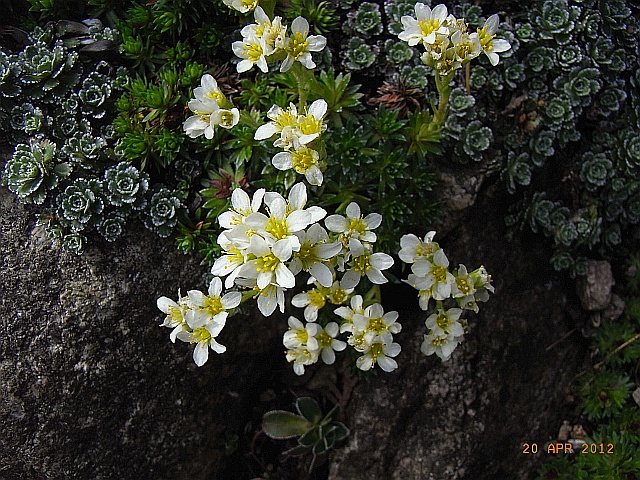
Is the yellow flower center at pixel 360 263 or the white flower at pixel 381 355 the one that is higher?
the yellow flower center at pixel 360 263

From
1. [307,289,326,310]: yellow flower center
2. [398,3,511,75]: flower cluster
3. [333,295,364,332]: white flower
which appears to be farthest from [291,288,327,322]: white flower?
[398,3,511,75]: flower cluster

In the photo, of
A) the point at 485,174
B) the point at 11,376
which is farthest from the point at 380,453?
the point at 11,376

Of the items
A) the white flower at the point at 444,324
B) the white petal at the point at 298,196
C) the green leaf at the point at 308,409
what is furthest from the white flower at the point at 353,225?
the green leaf at the point at 308,409

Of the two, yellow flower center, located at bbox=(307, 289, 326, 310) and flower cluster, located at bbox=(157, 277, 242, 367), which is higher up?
flower cluster, located at bbox=(157, 277, 242, 367)

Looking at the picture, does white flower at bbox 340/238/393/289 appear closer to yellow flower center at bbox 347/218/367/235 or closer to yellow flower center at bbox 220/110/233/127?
yellow flower center at bbox 347/218/367/235

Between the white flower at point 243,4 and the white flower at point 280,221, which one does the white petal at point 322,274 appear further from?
the white flower at point 243,4

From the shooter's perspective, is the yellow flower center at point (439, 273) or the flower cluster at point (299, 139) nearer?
the flower cluster at point (299, 139)

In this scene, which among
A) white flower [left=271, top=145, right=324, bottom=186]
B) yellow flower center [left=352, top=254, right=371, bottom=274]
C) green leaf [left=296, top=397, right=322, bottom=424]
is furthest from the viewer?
green leaf [left=296, top=397, right=322, bottom=424]
